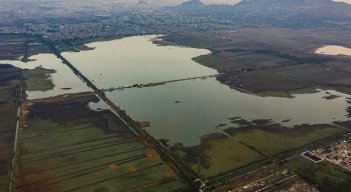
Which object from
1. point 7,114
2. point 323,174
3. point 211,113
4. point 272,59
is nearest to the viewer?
point 323,174

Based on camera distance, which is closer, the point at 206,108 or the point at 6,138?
the point at 6,138

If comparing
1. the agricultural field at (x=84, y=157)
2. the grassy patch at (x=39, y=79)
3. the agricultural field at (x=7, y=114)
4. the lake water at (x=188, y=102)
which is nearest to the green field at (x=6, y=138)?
the agricultural field at (x=7, y=114)

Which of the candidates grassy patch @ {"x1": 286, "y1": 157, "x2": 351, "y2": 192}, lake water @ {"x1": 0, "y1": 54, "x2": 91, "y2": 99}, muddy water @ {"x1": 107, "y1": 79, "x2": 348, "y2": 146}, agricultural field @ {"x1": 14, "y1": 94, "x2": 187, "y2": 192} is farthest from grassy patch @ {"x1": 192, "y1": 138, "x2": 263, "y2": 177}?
lake water @ {"x1": 0, "y1": 54, "x2": 91, "y2": 99}

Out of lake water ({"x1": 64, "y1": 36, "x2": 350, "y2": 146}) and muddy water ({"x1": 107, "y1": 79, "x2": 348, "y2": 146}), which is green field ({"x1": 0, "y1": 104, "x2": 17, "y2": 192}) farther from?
muddy water ({"x1": 107, "y1": 79, "x2": 348, "y2": 146})

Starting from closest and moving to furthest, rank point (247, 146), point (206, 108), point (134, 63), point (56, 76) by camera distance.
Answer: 1. point (247, 146)
2. point (206, 108)
3. point (56, 76)
4. point (134, 63)

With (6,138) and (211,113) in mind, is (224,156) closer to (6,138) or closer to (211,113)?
(211,113)

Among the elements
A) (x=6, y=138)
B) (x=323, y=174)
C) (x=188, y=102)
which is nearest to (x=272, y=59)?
(x=188, y=102)
